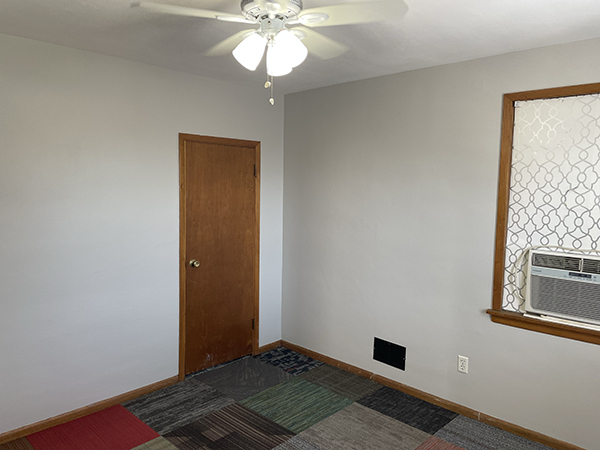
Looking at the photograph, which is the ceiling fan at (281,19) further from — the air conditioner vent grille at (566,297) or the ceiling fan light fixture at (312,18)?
the air conditioner vent grille at (566,297)

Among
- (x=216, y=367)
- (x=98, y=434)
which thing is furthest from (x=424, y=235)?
(x=98, y=434)

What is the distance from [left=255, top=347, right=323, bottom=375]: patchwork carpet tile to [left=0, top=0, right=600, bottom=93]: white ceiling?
7.71ft

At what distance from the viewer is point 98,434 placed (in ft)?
8.86

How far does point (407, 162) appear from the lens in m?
3.20

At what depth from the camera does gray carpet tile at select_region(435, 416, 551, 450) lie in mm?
2617

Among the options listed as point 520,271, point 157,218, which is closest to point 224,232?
point 157,218

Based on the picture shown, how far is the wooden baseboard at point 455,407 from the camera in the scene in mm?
2621

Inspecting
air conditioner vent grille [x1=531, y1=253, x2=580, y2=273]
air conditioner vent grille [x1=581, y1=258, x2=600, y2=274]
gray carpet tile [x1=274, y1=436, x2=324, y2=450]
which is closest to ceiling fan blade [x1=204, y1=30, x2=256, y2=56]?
air conditioner vent grille [x1=531, y1=253, x2=580, y2=273]

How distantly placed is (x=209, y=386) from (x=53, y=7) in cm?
260

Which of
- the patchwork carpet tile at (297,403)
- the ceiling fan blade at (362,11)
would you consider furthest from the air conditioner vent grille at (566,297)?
the ceiling fan blade at (362,11)

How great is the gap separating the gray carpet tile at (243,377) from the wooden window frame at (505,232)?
1.69 meters

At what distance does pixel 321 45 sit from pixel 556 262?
71.6 inches

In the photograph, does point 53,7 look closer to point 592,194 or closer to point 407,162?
point 407,162

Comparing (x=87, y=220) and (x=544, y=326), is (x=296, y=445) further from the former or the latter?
(x=87, y=220)
